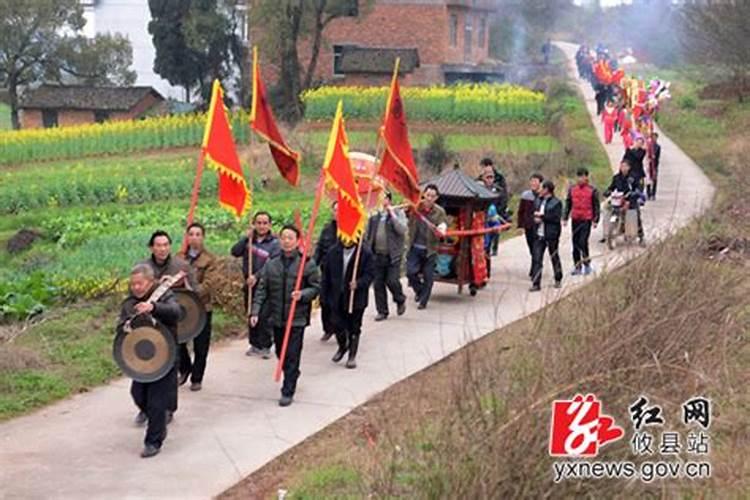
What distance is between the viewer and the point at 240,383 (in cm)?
1045

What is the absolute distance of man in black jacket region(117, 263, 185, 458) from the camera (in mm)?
8383

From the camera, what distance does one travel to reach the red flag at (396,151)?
12078 mm

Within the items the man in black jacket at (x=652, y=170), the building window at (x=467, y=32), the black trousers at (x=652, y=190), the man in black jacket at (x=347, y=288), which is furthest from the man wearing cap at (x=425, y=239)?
the building window at (x=467, y=32)

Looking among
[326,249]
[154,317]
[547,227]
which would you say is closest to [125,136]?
[547,227]

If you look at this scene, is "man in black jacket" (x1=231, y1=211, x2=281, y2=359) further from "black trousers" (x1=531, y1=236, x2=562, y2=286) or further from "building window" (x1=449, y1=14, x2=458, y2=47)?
"building window" (x1=449, y1=14, x2=458, y2=47)

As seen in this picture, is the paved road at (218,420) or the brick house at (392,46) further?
the brick house at (392,46)

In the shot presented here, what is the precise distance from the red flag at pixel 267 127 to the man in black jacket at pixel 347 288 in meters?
1.09

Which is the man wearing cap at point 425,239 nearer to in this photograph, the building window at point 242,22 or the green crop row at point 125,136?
the green crop row at point 125,136

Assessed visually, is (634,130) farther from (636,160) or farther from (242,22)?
(242,22)

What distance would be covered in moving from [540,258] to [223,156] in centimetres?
535

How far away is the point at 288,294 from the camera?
9.76 m

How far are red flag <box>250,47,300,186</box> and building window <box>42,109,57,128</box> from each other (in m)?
41.6

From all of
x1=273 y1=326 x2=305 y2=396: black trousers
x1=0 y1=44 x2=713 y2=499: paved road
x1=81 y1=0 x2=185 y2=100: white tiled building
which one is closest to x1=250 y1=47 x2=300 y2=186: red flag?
x1=0 y1=44 x2=713 y2=499: paved road

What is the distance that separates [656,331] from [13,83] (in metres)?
47.7
